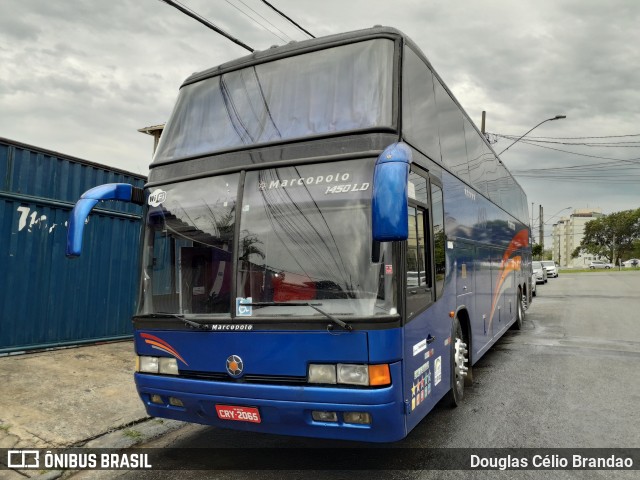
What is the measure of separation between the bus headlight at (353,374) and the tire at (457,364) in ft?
6.66

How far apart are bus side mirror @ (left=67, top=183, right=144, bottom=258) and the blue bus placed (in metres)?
0.02

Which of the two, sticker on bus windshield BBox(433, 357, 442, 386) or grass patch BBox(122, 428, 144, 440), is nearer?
sticker on bus windshield BBox(433, 357, 442, 386)

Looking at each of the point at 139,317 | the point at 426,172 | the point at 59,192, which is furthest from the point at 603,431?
the point at 59,192

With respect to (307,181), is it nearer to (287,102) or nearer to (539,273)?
(287,102)

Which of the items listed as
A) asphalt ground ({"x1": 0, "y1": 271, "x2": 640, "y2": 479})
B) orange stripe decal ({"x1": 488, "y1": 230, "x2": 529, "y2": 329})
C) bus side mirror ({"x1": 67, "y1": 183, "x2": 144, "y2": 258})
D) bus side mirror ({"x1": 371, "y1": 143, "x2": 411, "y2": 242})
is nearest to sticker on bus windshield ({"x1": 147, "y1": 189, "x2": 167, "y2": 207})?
bus side mirror ({"x1": 67, "y1": 183, "x2": 144, "y2": 258})

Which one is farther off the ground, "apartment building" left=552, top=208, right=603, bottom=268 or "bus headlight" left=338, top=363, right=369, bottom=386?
"apartment building" left=552, top=208, right=603, bottom=268

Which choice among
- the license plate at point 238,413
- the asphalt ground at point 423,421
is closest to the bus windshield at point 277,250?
the license plate at point 238,413

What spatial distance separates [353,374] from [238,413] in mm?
995

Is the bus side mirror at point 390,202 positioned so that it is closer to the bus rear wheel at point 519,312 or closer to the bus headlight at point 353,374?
the bus headlight at point 353,374

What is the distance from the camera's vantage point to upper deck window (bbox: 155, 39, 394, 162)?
13.4 ft

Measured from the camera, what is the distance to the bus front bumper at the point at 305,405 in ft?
11.4

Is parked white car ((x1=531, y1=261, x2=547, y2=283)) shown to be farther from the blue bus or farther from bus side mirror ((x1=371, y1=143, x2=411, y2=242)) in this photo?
bus side mirror ((x1=371, y1=143, x2=411, y2=242))

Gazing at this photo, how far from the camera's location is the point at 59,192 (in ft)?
27.0

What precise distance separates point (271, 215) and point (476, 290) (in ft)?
12.6
